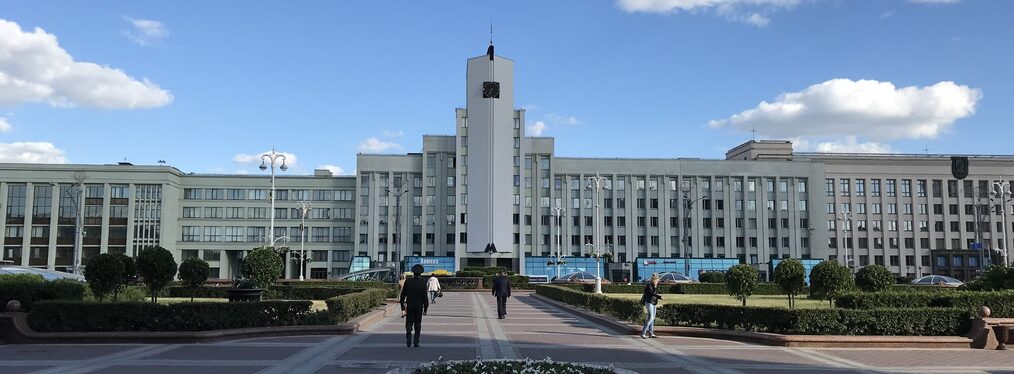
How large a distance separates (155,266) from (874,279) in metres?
21.7

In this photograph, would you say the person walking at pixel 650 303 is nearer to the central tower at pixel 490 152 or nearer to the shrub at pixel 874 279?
the shrub at pixel 874 279

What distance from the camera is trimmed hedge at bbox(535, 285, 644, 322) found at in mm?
19953

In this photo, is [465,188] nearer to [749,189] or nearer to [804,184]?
[749,189]

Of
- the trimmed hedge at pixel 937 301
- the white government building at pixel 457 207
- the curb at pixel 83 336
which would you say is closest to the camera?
the curb at pixel 83 336

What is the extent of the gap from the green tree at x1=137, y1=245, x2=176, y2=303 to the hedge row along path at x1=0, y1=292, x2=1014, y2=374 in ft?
18.1

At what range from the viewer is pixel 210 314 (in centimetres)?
1648

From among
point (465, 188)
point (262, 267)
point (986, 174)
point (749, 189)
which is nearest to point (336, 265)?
point (465, 188)

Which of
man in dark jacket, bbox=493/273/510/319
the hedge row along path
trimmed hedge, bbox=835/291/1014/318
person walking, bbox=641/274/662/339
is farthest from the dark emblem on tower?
person walking, bbox=641/274/662/339

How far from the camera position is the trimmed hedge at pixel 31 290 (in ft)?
62.2

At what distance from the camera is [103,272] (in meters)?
19.8

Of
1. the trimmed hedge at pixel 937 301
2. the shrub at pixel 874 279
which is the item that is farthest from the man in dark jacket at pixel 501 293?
the shrub at pixel 874 279

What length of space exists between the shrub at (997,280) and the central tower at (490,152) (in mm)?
58973

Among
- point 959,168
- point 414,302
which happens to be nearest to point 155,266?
point 414,302

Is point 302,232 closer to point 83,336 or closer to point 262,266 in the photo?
point 262,266
